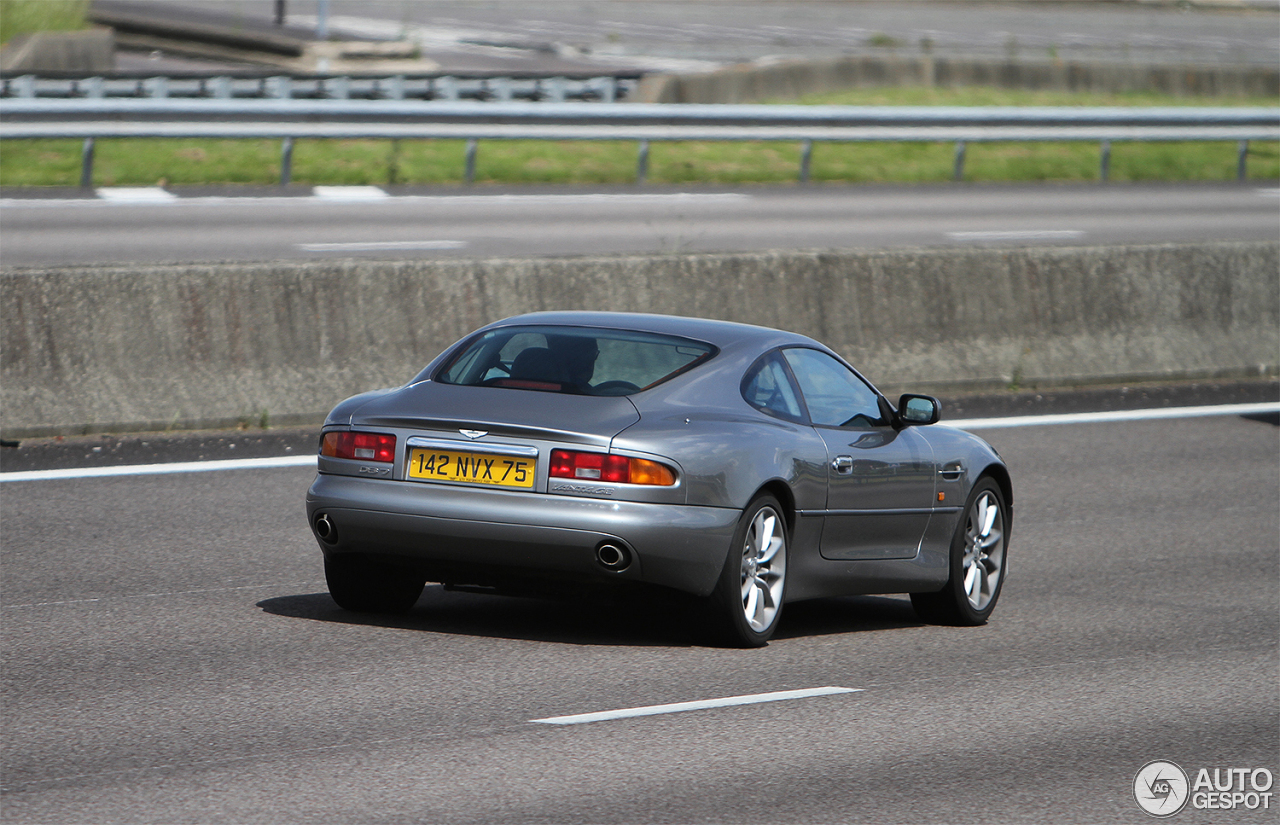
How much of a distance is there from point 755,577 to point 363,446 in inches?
65.0

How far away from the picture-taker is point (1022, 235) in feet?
76.8

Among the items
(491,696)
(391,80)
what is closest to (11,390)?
(491,696)

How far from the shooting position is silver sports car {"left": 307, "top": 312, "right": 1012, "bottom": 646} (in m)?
7.12

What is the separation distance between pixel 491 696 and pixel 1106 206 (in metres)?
22.6

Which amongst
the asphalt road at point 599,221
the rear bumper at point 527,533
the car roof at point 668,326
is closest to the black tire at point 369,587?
the rear bumper at point 527,533

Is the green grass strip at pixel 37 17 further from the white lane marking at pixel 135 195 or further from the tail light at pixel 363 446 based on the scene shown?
the tail light at pixel 363 446

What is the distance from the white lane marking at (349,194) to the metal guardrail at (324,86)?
212cm

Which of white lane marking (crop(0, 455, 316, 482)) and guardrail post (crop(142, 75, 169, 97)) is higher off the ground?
guardrail post (crop(142, 75, 169, 97))

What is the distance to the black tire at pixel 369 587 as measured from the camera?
782 centimetres

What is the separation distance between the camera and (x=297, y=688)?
21.7ft

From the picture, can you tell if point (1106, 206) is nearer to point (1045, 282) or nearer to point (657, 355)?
point (1045, 282)

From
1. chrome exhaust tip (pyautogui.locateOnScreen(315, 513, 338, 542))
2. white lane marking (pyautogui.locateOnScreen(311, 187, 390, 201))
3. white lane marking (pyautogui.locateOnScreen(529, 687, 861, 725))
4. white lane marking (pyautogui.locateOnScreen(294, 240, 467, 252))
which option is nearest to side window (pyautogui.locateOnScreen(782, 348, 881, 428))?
white lane marking (pyautogui.locateOnScreen(529, 687, 861, 725))

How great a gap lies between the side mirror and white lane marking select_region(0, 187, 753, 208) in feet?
50.0

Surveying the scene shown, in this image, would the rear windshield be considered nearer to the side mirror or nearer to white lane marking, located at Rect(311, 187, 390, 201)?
the side mirror
